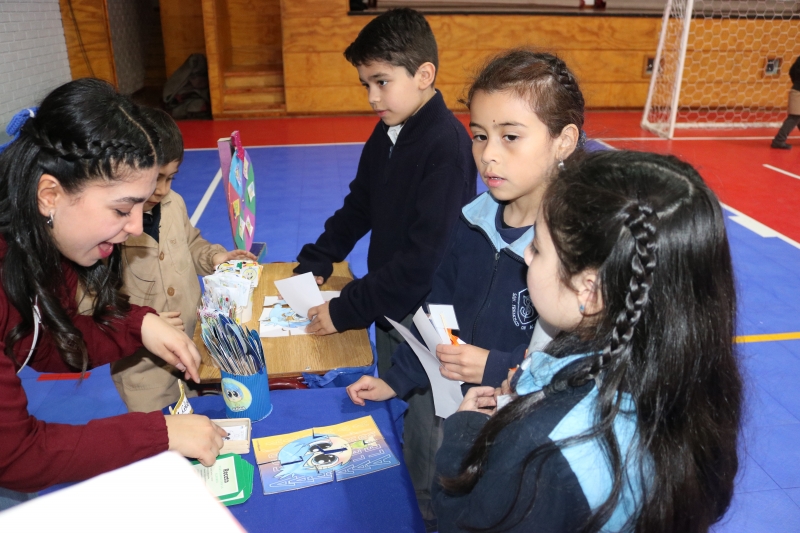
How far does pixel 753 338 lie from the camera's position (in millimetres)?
3125

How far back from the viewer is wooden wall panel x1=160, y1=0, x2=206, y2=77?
29.8ft

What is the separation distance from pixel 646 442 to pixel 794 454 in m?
1.92

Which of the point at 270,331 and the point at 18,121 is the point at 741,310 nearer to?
the point at 270,331

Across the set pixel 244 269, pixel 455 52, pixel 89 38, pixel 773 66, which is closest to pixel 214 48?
pixel 89 38

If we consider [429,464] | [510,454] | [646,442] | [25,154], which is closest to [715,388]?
[646,442]

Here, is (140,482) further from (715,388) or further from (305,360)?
(305,360)

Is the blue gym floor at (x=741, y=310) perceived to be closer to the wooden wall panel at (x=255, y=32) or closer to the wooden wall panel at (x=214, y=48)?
the wooden wall panel at (x=214, y=48)

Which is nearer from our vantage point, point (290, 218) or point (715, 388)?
point (715, 388)

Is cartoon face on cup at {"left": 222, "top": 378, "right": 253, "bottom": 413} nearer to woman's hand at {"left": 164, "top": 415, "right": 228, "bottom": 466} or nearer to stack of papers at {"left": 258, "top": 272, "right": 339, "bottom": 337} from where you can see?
woman's hand at {"left": 164, "top": 415, "right": 228, "bottom": 466}

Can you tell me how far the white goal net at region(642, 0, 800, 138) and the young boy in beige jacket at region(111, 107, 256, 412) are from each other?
7.68 m

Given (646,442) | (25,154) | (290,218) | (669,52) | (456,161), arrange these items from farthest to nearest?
(669,52)
(290,218)
(456,161)
(25,154)
(646,442)

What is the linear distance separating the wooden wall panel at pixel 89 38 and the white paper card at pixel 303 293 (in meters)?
7.35

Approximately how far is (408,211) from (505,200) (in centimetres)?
49

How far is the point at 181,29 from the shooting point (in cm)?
917
